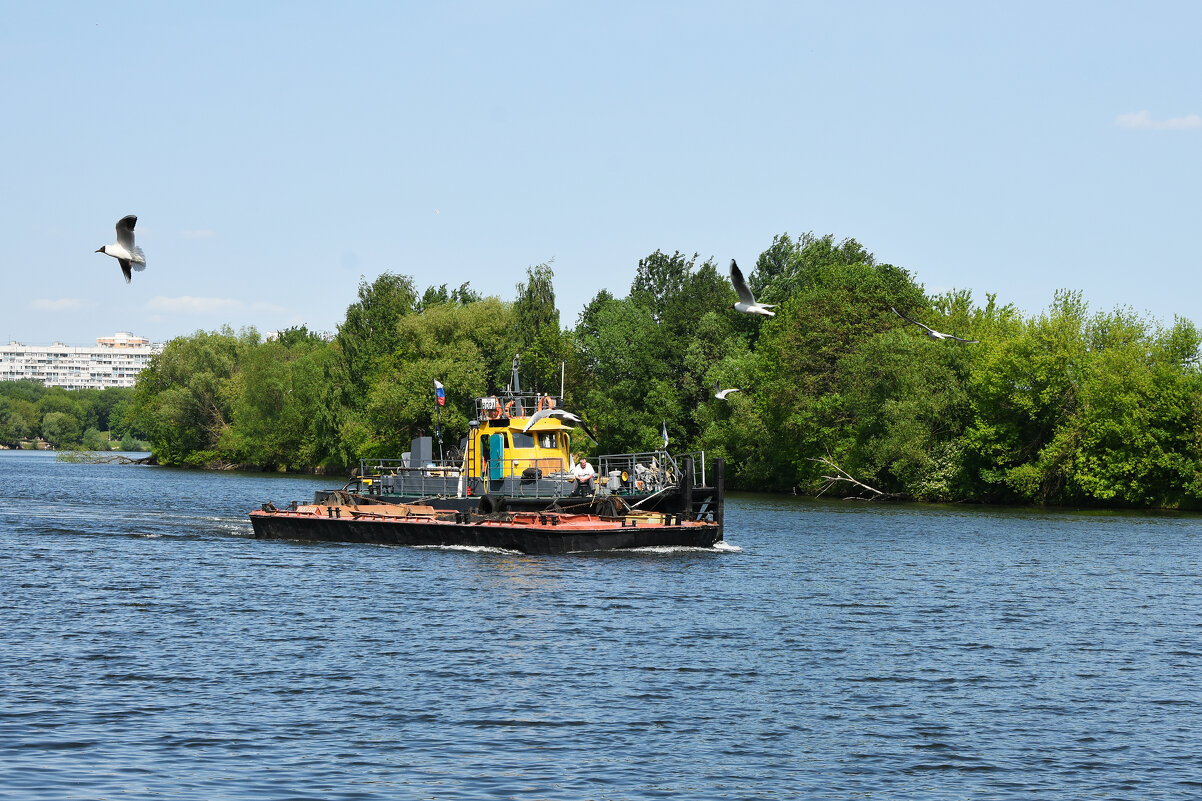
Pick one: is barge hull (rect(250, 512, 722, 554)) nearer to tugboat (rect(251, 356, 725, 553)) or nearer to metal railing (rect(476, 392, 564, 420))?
tugboat (rect(251, 356, 725, 553))

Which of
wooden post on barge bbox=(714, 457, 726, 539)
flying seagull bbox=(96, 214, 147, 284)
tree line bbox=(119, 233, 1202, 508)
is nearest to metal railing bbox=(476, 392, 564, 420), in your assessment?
wooden post on barge bbox=(714, 457, 726, 539)

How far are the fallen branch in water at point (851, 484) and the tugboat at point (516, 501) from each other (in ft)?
108

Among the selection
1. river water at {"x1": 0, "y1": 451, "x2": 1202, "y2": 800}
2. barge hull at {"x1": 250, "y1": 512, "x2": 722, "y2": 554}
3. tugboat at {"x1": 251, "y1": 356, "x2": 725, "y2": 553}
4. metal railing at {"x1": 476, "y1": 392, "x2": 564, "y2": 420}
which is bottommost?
river water at {"x1": 0, "y1": 451, "x2": 1202, "y2": 800}

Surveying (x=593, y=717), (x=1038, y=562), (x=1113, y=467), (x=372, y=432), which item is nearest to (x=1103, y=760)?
(x=593, y=717)

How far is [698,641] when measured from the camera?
23891 millimetres

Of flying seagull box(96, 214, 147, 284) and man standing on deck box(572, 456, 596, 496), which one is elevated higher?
flying seagull box(96, 214, 147, 284)

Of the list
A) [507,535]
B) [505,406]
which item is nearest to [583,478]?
[507,535]

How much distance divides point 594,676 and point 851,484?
197 ft

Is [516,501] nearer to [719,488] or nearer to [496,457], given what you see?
[496,457]

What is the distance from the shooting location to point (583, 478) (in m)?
40.9

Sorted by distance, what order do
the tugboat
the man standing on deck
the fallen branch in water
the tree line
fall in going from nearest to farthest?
the tugboat
the man standing on deck
the tree line
the fallen branch in water

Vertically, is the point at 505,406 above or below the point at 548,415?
above

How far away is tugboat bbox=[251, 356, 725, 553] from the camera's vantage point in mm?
38250

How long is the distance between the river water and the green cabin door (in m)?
4.73
